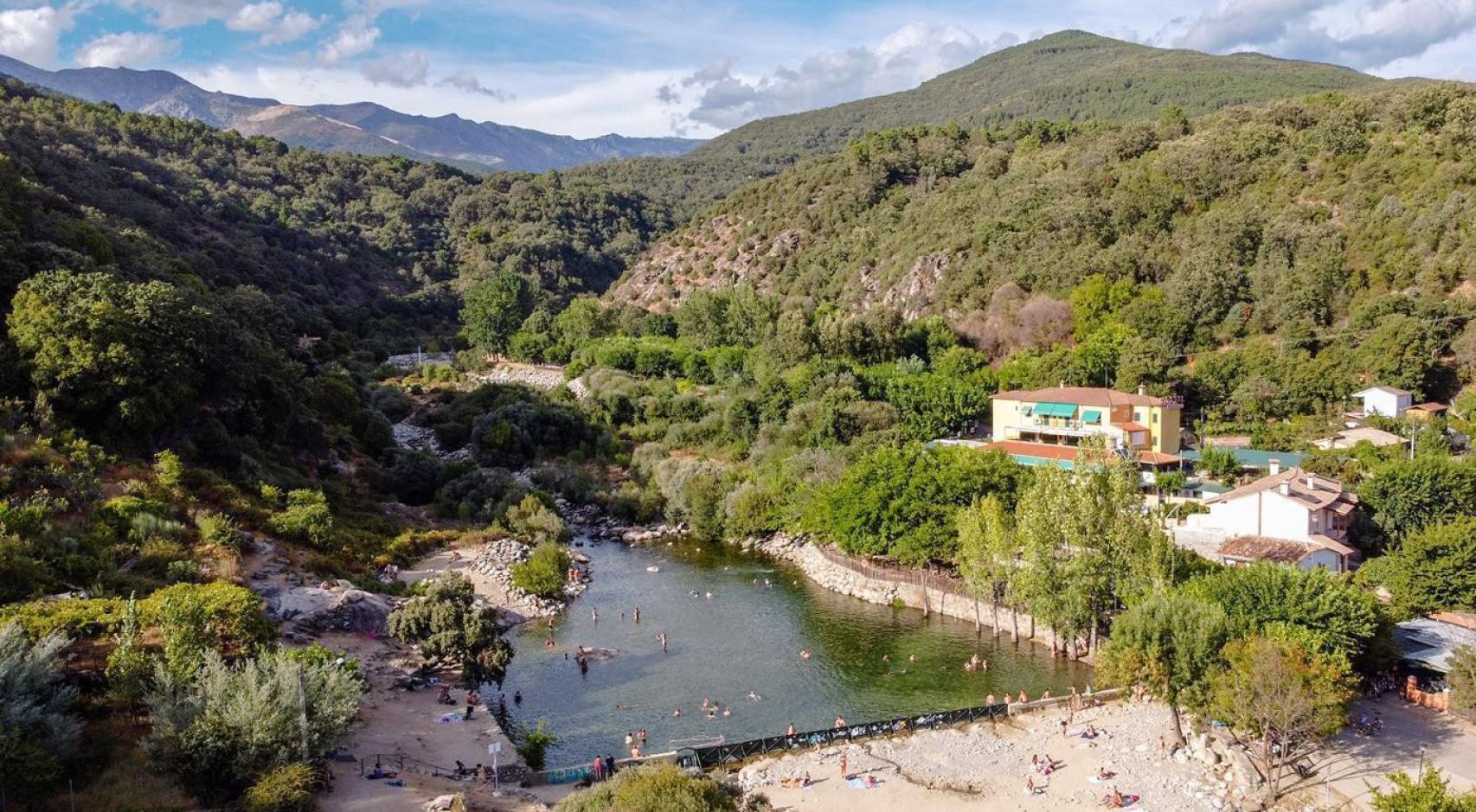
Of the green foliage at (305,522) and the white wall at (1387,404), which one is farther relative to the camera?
the white wall at (1387,404)

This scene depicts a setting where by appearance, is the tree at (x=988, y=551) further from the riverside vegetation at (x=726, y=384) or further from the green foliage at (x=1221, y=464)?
the green foliage at (x=1221, y=464)

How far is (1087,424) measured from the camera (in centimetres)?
4609

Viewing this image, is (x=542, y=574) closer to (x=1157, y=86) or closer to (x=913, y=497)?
(x=913, y=497)

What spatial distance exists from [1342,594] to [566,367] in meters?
61.4

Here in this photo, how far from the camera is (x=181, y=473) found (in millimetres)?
35438

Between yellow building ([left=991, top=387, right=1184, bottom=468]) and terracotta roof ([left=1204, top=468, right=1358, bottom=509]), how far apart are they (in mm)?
7393

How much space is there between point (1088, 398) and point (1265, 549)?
1560 centimetres

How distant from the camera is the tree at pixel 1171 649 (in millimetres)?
22875

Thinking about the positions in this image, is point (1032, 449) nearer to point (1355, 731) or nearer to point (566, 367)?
point (1355, 731)

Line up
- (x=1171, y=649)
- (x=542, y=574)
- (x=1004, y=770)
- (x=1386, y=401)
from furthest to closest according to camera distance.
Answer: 1. (x=1386, y=401)
2. (x=542, y=574)
3. (x=1171, y=649)
4. (x=1004, y=770)

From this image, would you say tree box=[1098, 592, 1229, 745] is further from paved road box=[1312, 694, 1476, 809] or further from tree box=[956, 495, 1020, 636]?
tree box=[956, 495, 1020, 636]

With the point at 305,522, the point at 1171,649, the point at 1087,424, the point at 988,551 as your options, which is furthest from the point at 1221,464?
the point at 305,522

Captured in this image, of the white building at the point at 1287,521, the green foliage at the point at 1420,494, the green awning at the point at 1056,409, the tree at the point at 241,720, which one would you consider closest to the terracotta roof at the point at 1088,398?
the green awning at the point at 1056,409

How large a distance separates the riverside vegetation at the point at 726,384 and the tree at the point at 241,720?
75 mm
